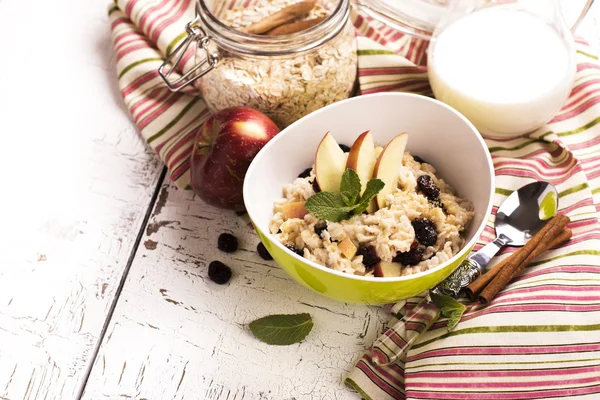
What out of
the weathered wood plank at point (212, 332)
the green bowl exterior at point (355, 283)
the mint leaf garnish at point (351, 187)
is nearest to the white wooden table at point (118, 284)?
the weathered wood plank at point (212, 332)


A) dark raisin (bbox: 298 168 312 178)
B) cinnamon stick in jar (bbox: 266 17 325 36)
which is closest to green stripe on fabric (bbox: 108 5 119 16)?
→ cinnamon stick in jar (bbox: 266 17 325 36)

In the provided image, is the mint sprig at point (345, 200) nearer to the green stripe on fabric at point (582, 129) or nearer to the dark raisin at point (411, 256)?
the dark raisin at point (411, 256)

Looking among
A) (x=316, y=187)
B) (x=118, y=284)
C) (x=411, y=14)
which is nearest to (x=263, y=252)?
(x=316, y=187)

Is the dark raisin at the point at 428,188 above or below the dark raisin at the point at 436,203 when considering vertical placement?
above

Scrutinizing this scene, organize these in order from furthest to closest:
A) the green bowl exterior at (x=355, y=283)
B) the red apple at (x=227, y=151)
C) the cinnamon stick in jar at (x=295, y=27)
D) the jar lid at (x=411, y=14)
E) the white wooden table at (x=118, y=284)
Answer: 1. the jar lid at (x=411, y=14)
2. the cinnamon stick in jar at (x=295, y=27)
3. the red apple at (x=227, y=151)
4. the white wooden table at (x=118, y=284)
5. the green bowl exterior at (x=355, y=283)

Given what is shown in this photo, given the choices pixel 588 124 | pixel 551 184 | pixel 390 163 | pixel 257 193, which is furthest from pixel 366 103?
pixel 588 124

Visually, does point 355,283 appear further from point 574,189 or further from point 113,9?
point 113,9
